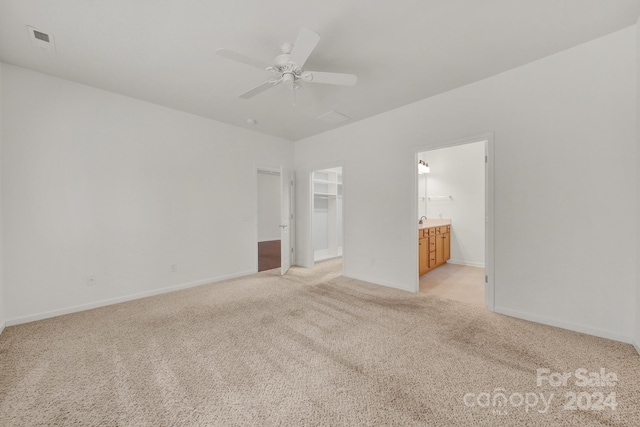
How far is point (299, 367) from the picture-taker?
1.93 m

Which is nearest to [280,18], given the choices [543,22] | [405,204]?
[543,22]

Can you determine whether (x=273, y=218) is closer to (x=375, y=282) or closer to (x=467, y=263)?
(x=375, y=282)

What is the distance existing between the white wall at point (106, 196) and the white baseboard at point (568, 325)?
4152mm

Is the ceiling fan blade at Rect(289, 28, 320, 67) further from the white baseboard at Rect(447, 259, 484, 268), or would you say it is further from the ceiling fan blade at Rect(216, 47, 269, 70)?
the white baseboard at Rect(447, 259, 484, 268)

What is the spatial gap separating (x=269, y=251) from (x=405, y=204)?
4.85 meters

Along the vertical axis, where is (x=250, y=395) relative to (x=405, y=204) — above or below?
below

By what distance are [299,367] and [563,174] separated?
10.4 feet

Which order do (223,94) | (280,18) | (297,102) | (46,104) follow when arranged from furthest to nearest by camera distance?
(297,102) → (223,94) → (46,104) → (280,18)

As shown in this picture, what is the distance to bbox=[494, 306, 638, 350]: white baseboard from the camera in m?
2.26

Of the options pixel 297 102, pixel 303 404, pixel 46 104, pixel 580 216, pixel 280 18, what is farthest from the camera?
pixel 297 102

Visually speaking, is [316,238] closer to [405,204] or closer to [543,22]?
[405,204]

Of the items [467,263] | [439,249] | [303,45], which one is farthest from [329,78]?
[467,263]

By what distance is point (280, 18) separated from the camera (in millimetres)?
2004

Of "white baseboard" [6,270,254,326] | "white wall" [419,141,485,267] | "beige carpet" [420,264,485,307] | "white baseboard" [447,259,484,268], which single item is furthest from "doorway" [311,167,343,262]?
"white baseboard" [6,270,254,326]
